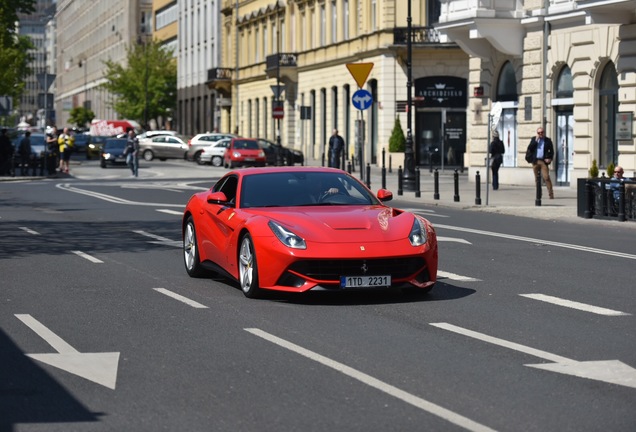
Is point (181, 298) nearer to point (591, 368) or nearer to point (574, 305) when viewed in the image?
point (574, 305)

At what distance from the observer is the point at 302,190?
1489 cm

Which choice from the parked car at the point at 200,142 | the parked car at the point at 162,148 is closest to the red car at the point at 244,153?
the parked car at the point at 200,142

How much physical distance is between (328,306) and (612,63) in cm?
2544

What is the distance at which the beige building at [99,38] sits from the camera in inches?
5832

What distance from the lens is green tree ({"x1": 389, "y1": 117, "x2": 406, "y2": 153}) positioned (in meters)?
63.2

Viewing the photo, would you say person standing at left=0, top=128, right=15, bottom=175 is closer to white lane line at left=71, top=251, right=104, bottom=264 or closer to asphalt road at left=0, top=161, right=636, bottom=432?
white lane line at left=71, top=251, right=104, bottom=264

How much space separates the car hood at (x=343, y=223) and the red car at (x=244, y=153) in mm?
52413

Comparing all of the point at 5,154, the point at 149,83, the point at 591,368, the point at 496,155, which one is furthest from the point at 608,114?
the point at 149,83

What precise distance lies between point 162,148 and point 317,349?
7349 cm

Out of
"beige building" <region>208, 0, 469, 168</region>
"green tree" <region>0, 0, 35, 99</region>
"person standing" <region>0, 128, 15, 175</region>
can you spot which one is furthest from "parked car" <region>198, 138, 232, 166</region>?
"person standing" <region>0, 128, 15, 175</region>

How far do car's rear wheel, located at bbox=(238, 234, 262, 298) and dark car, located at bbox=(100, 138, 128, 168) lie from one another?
55672mm

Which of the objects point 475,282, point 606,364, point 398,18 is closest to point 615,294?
point 475,282

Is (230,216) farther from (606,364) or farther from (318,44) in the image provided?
(318,44)

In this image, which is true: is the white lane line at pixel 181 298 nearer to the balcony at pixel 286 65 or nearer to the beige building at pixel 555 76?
the beige building at pixel 555 76
